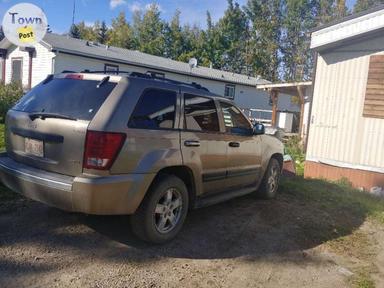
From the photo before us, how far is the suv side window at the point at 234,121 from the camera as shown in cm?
561

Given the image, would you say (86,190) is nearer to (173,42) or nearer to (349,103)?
(349,103)

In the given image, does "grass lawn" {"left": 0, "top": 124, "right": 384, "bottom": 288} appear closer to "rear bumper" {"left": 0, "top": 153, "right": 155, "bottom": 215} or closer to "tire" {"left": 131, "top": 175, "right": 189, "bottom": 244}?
"rear bumper" {"left": 0, "top": 153, "right": 155, "bottom": 215}

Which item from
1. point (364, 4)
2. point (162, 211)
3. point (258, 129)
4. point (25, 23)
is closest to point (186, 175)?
point (162, 211)

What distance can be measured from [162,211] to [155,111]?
110 cm

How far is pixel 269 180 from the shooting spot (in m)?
6.83

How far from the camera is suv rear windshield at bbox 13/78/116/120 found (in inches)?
157

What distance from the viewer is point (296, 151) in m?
14.7

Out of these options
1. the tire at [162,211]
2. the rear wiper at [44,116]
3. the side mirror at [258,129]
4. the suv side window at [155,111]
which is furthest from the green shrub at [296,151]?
the rear wiper at [44,116]

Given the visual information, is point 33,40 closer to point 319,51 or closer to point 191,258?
point 319,51

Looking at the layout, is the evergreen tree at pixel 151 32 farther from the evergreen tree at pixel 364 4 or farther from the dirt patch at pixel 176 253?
the dirt patch at pixel 176 253

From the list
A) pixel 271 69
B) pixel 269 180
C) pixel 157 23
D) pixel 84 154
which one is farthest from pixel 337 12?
Answer: pixel 84 154

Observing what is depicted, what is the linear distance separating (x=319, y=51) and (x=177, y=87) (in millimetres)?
6477

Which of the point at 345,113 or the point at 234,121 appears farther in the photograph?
the point at 345,113

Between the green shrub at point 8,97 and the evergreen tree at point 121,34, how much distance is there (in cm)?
3663
